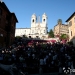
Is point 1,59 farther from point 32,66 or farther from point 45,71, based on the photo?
point 45,71

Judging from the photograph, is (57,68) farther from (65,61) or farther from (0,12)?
(0,12)

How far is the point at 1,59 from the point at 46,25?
8535cm

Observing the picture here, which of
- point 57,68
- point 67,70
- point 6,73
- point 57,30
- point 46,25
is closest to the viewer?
point 6,73

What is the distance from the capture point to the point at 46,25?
106188 millimetres

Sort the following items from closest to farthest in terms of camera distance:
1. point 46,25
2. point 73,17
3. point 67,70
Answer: point 67,70 → point 73,17 → point 46,25

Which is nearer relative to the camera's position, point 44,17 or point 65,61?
point 65,61

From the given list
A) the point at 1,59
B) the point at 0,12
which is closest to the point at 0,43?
the point at 0,12

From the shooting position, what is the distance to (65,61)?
22.5 m

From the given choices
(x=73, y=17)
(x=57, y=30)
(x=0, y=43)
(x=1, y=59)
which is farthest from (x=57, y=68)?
(x=57, y=30)

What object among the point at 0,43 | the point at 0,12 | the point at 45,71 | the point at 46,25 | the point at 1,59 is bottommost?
the point at 45,71

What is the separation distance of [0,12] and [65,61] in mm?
17629

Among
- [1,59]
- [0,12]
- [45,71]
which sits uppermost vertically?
[0,12]

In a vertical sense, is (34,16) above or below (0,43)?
above

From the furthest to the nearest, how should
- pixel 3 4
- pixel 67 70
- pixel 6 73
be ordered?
pixel 3 4, pixel 67 70, pixel 6 73
